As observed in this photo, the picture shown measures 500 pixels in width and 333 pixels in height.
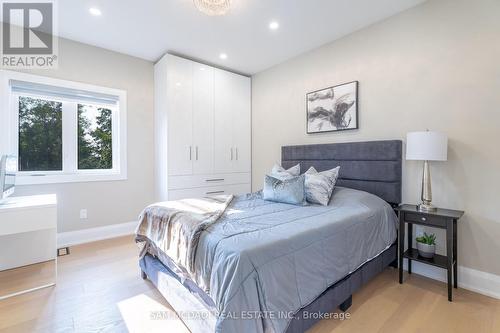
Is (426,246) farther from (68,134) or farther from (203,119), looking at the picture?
(68,134)

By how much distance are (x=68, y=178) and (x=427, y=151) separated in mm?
4022

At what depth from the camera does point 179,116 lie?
11.0 feet

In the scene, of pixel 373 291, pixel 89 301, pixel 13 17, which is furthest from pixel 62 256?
pixel 373 291

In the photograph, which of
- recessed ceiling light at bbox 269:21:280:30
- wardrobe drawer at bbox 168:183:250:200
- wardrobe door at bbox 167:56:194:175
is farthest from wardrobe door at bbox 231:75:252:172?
recessed ceiling light at bbox 269:21:280:30

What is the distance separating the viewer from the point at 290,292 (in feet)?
4.09

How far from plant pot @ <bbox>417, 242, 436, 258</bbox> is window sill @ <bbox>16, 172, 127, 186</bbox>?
12.2 feet

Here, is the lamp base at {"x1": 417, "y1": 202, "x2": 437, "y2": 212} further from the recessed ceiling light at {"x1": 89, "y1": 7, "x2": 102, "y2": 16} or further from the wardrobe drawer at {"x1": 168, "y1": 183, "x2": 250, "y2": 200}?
the recessed ceiling light at {"x1": 89, "y1": 7, "x2": 102, "y2": 16}

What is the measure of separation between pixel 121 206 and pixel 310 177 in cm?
275

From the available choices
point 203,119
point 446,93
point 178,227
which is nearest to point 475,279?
point 446,93

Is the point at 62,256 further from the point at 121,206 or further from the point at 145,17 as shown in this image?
the point at 145,17

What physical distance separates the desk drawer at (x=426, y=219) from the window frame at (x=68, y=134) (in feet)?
11.7

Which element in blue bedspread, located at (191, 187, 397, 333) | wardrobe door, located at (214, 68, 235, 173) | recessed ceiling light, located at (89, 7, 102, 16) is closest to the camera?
blue bedspread, located at (191, 187, 397, 333)

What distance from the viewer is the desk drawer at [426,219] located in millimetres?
1952

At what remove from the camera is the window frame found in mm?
2660
